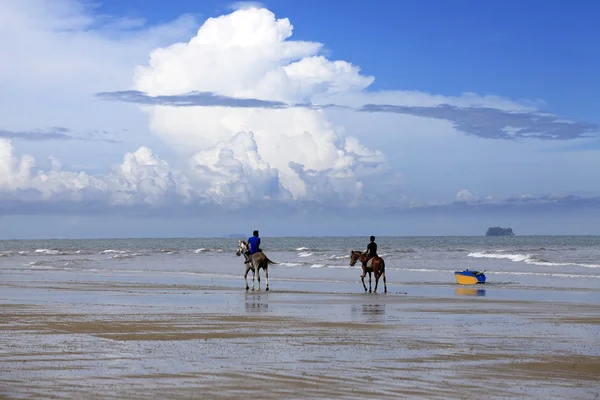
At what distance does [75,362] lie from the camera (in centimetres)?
1312

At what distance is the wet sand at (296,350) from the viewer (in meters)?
11.1

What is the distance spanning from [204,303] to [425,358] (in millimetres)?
14111

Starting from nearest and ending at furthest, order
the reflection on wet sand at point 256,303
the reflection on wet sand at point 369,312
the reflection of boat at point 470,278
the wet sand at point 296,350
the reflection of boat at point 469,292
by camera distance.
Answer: the wet sand at point 296,350 < the reflection on wet sand at point 369,312 < the reflection on wet sand at point 256,303 < the reflection of boat at point 469,292 < the reflection of boat at point 470,278

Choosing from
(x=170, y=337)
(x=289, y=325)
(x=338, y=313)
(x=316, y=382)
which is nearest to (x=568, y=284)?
(x=338, y=313)

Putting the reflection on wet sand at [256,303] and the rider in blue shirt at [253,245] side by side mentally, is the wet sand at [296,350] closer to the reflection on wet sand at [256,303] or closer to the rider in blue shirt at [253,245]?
the reflection on wet sand at [256,303]

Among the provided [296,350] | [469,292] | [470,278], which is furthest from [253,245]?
[296,350]

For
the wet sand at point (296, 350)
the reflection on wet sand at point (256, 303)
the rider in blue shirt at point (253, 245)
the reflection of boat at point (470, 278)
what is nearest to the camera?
the wet sand at point (296, 350)

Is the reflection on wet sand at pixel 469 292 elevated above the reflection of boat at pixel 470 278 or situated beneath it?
situated beneath

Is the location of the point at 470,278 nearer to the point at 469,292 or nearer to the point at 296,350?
the point at 469,292

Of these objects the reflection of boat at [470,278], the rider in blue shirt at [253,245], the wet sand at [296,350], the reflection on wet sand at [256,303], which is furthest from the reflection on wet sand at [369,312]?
the reflection of boat at [470,278]

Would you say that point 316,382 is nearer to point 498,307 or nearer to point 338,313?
point 338,313

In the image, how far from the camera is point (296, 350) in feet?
48.7

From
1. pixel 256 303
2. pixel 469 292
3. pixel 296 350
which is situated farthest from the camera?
pixel 469 292

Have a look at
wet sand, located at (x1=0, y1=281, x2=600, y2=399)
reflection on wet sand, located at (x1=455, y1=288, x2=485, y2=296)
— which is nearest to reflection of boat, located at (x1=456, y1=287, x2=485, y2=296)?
reflection on wet sand, located at (x1=455, y1=288, x2=485, y2=296)
